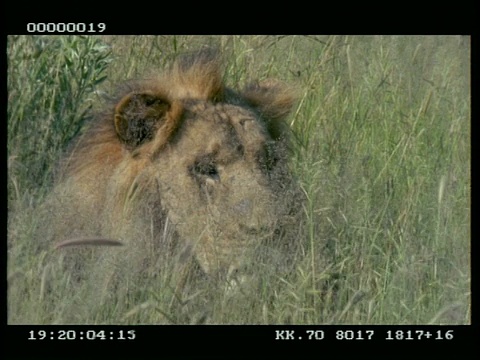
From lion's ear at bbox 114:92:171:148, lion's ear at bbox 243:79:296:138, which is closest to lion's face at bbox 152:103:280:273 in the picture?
lion's ear at bbox 114:92:171:148

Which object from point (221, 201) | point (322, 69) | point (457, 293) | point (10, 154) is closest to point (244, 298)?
point (221, 201)

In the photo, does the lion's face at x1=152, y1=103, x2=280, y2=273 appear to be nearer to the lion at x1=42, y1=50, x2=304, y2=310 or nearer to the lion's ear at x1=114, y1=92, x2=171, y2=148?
the lion at x1=42, y1=50, x2=304, y2=310

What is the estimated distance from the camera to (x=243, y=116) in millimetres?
5207

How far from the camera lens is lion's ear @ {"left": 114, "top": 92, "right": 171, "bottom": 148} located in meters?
5.04

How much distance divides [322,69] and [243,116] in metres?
2.07

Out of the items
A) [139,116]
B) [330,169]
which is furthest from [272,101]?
[139,116]

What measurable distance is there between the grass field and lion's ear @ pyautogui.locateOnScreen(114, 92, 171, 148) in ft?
1.71

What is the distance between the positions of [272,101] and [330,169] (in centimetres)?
46

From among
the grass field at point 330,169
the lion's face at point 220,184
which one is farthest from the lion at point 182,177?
the grass field at point 330,169

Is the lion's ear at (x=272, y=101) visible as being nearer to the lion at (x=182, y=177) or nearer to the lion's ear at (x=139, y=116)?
the lion at (x=182, y=177)

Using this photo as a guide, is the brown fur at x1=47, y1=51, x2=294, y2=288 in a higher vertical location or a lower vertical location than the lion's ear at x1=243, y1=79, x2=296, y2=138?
lower

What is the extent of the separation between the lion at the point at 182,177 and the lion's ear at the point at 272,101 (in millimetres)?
68

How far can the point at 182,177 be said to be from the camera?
4.95 metres
